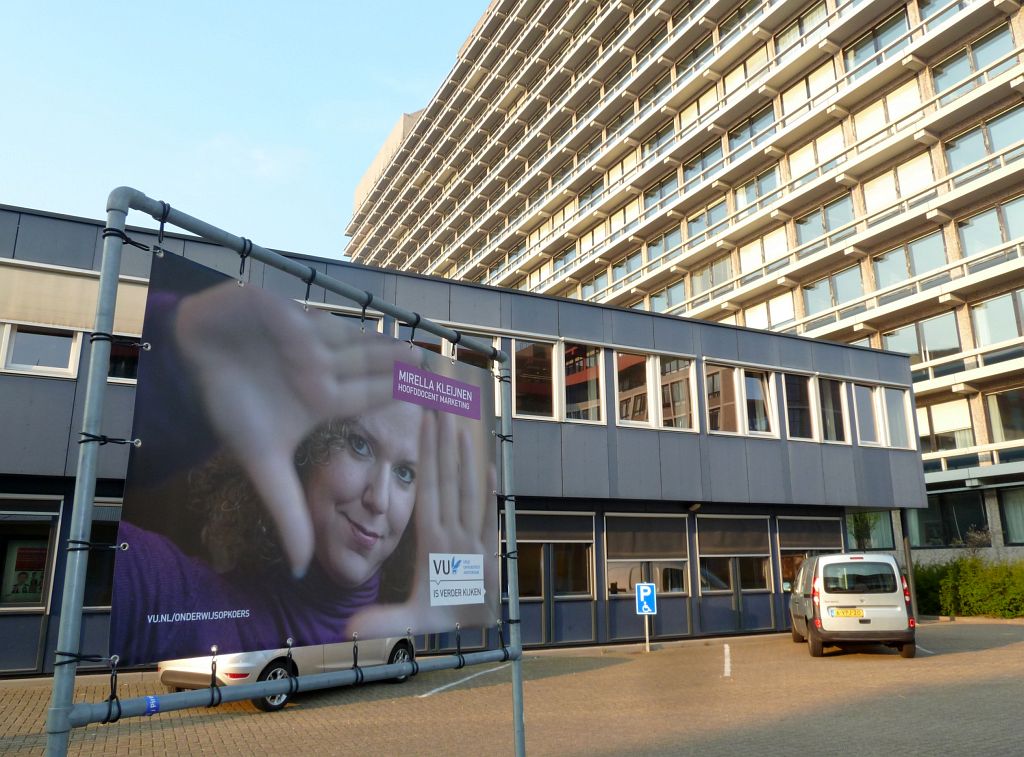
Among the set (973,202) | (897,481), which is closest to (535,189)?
(973,202)

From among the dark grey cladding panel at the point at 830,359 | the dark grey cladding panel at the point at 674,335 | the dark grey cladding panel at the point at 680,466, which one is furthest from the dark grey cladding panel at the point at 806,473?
the dark grey cladding panel at the point at 674,335

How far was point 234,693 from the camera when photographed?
134 inches

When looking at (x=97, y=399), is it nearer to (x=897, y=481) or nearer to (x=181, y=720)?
(x=181, y=720)

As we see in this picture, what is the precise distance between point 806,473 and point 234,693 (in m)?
18.5

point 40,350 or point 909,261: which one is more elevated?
point 909,261

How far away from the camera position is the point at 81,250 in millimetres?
13148

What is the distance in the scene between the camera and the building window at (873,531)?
34656 mm

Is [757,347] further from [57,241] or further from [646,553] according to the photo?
[57,241]

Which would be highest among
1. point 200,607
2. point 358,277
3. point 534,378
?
point 358,277

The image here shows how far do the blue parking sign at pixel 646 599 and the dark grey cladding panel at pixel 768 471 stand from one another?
4374mm

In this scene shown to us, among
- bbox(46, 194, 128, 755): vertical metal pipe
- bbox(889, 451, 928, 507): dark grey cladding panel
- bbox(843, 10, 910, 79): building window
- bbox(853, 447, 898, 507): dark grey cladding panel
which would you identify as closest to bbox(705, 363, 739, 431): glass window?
bbox(853, 447, 898, 507): dark grey cladding panel

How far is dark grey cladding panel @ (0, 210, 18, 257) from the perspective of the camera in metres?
12.7

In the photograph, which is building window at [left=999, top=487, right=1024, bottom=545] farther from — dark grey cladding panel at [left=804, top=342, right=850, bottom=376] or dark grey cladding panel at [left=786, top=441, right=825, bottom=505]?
dark grey cladding panel at [left=786, top=441, right=825, bottom=505]

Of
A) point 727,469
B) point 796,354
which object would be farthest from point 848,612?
point 796,354
